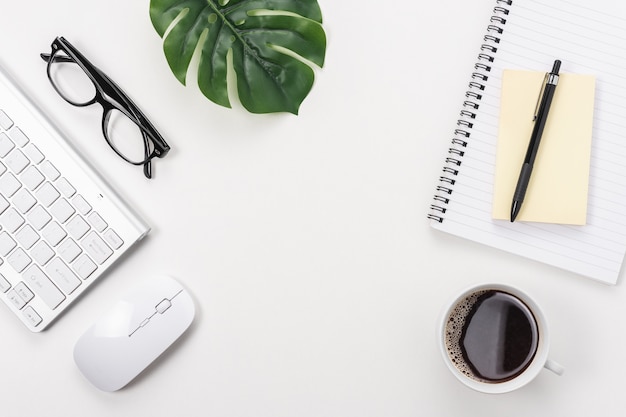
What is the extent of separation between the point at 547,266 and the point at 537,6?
12.7 inches

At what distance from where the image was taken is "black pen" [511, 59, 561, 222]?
2.39 feet

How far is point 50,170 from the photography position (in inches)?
29.0

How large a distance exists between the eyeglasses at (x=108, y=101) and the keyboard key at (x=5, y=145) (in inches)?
3.3

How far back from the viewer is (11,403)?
2.54ft

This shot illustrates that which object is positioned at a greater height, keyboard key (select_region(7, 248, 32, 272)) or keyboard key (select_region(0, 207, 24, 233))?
keyboard key (select_region(0, 207, 24, 233))

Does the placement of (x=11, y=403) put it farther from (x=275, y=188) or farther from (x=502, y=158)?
(x=502, y=158)

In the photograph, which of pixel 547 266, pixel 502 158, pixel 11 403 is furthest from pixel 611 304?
pixel 11 403

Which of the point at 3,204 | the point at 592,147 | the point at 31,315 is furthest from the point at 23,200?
the point at 592,147

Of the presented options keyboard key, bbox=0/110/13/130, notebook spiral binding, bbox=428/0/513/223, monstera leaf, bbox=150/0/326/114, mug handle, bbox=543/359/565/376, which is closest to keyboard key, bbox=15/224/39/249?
keyboard key, bbox=0/110/13/130

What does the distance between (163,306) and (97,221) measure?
130 mm

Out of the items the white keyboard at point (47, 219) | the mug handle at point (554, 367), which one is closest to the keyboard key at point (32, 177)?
the white keyboard at point (47, 219)

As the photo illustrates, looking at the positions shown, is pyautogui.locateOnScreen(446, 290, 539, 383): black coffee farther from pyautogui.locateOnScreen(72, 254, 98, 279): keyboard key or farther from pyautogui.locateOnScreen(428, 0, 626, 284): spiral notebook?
pyautogui.locateOnScreen(72, 254, 98, 279): keyboard key

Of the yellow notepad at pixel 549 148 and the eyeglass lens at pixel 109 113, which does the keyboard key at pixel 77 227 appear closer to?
the eyeglass lens at pixel 109 113

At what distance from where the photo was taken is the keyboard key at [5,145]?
0.74 metres
